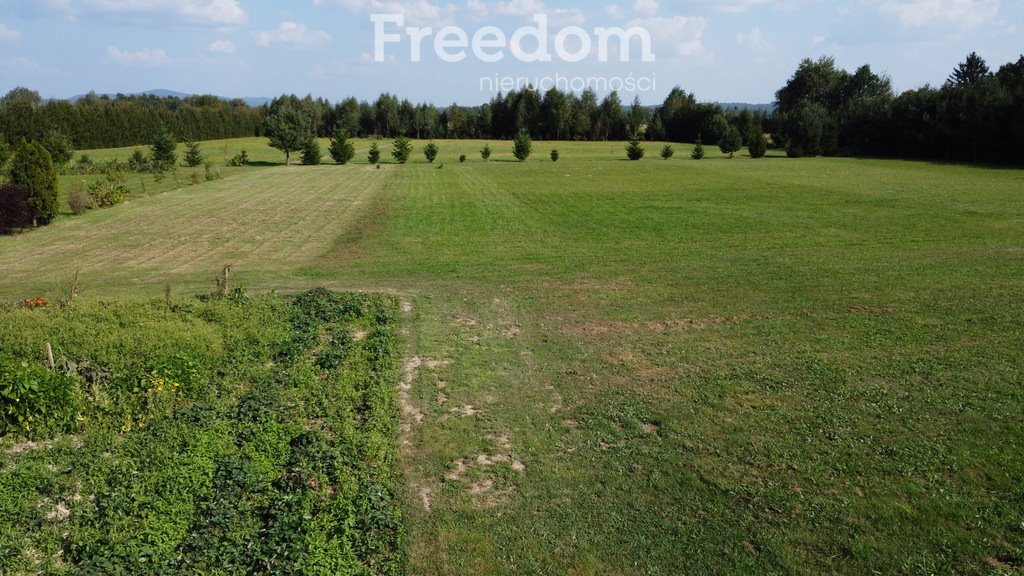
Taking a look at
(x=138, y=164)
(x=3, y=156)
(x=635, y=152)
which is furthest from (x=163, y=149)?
(x=635, y=152)

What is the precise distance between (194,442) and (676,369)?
6814 mm

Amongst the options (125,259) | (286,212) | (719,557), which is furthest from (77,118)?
(719,557)

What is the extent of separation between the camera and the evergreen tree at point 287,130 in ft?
193

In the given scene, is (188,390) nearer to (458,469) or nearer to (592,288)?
(458,469)

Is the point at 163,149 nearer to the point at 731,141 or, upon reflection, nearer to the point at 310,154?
the point at 310,154

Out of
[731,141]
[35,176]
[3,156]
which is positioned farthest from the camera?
[731,141]

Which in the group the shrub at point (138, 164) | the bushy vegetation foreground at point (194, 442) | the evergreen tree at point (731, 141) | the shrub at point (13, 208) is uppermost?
the evergreen tree at point (731, 141)

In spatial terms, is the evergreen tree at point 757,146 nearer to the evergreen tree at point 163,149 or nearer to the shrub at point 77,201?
the evergreen tree at point 163,149

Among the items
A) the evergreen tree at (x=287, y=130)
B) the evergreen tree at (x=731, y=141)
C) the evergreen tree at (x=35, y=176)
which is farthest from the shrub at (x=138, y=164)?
the evergreen tree at (x=731, y=141)

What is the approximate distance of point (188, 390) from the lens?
898 cm

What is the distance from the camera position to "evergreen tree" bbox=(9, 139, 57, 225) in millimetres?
22891

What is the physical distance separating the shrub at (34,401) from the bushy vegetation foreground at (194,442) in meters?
0.02

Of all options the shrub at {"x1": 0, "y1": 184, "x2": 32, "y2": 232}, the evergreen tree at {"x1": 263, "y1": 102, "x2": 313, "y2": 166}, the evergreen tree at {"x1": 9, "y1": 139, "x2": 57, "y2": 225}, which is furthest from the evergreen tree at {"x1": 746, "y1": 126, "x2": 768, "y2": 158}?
the shrub at {"x1": 0, "y1": 184, "x2": 32, "y2": 232}

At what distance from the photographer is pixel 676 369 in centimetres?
1028
